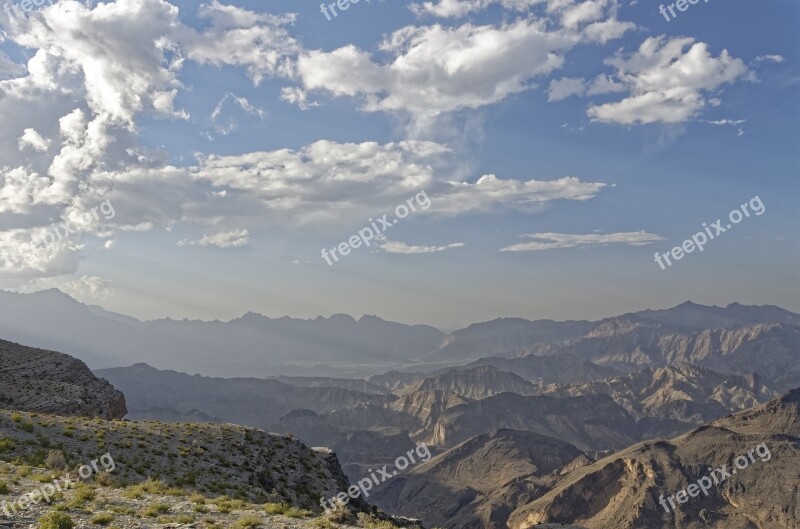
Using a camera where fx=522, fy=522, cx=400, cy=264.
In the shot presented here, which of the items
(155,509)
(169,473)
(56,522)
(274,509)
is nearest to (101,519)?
(56,522)

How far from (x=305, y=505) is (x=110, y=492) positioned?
37.6 ft

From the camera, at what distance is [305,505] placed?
3106 centimetres

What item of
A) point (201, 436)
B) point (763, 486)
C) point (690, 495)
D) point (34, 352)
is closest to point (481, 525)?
point (690, 495)

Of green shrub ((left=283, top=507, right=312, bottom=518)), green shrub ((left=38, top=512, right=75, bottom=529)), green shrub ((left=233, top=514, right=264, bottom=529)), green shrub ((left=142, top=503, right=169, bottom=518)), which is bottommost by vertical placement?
green shrub ((left=283, top=507, right=312, bottom=518))

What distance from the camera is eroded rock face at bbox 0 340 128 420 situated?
1976 inches

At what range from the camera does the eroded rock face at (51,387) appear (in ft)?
165

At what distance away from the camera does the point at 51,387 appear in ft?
184

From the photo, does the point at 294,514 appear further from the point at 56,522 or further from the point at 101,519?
the point at 56,522

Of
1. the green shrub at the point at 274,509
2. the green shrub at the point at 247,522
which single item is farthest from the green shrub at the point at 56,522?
the green shrub at the point at 274,509

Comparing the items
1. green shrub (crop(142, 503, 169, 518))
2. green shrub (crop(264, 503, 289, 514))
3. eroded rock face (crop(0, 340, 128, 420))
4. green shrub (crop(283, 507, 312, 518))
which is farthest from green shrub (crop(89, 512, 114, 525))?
eroded rock face (crop(0, 340, 128, 420))

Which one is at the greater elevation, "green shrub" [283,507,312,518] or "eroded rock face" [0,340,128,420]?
"eroded rock face" [0,340,128,420]

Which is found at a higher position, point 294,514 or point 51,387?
point 51,387

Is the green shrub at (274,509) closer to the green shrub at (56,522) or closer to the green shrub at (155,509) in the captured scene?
the green shrub at (155,509)

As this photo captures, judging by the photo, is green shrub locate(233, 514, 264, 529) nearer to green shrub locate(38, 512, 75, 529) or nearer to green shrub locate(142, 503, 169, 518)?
green shrub locate(142, 503, 169, 518)
